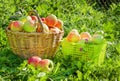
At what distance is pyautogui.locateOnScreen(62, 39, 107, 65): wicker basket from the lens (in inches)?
179

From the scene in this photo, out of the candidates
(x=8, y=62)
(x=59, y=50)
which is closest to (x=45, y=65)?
(x=8, y=62)


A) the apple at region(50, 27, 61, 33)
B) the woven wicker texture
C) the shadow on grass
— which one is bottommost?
the shadow on grass

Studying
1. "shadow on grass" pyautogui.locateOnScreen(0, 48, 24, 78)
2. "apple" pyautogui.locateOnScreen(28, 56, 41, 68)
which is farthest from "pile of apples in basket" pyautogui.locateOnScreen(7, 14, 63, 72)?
"shadow on grass" pyautogui.locateOnScreen(0, 48, 24, 78)

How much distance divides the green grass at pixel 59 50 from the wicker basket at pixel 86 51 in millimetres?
75

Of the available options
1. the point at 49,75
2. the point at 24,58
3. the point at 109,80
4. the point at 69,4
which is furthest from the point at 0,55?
the point at 69,4

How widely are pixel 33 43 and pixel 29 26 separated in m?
0.20

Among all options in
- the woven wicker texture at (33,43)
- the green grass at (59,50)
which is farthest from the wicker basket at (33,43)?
the green grass at (59,50)

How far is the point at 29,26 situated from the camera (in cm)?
449

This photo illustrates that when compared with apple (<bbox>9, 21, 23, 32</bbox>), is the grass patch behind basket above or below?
below

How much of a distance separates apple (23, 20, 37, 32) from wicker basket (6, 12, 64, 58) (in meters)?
0.05

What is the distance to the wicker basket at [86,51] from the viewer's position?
4.55 meters

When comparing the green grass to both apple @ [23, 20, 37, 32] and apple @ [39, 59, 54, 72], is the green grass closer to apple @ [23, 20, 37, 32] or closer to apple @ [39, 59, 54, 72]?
apple @ [39, 59, 54, 72]

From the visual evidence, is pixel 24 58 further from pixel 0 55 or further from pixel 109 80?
pixel 109 80

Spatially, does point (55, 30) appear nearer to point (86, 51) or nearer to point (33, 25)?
point (33, 25)
